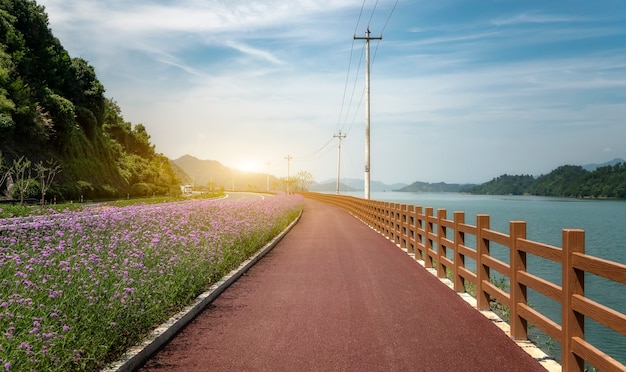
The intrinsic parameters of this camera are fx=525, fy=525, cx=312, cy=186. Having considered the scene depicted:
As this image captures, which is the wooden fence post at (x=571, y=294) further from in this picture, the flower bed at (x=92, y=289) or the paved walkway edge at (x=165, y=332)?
the flower bed at (x=92, y=289)

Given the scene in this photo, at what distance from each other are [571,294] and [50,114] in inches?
1890

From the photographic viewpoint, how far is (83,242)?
897cm

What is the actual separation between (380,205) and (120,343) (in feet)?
58.7

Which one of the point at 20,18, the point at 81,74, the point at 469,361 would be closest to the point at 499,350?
the point at 469,361

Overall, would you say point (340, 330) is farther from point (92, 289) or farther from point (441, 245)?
point (441, 245)

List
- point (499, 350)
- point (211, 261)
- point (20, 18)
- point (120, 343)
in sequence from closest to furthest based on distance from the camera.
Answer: point (120, 343), point (499, 350), point (211, 261), point (20, 18)

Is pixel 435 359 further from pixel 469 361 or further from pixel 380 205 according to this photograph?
pixel 380 205

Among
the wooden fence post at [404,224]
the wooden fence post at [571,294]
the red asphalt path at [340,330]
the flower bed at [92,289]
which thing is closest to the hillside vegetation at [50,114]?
the wooden fence post at [404,224]

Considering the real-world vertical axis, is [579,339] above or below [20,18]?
below

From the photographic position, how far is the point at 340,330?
6.85m

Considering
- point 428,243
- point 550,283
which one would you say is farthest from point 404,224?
point 550,283

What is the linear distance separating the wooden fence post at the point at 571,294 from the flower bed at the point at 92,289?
173 inches

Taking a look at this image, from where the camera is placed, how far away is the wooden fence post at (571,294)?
4910mm

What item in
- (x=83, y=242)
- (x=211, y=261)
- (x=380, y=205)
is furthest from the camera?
(x=380, y=205)
